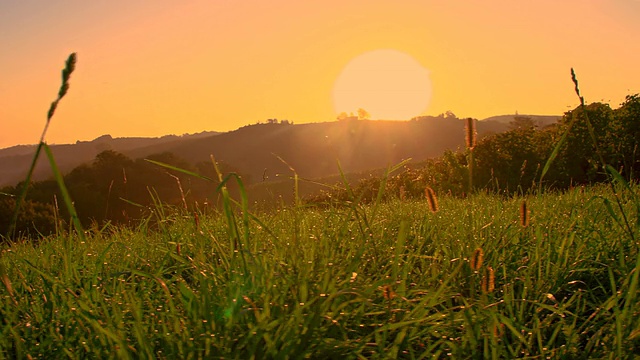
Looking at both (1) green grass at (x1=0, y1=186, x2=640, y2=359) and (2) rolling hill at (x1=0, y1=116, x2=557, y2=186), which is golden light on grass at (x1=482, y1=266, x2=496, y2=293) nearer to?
(1) green grass at (x1=0, y1=186, x2=640, y2=359)

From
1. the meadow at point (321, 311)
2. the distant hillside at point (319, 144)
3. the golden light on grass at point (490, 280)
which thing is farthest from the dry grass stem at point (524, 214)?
the distant hillside at point (319, 144)

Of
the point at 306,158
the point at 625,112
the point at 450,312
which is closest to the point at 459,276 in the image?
the point at 450,312

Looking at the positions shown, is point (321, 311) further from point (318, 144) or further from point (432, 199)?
point (318, 144)

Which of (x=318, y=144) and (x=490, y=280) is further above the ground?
(x=318, y=144)

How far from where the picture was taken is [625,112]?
1446cm

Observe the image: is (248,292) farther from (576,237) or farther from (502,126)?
(502,126)

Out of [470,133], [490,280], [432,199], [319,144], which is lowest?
[490,280]

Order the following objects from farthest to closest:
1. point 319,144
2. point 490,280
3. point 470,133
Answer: point 319,144
point 470,133
point 490,280

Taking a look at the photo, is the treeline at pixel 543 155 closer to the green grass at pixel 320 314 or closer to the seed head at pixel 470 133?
the green grass at pixel 320 314

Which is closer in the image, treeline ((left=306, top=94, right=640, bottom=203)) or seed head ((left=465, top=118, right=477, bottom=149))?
seed head ((left=465, top=118, right=477, bottom=149))

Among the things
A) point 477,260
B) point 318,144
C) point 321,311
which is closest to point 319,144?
point 318,144

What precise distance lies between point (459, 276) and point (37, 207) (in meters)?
19.4

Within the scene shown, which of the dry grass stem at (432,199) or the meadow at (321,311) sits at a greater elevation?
the dry grass stem at (432,199)

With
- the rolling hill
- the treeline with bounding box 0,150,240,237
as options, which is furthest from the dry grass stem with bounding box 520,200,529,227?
the rolling hill
